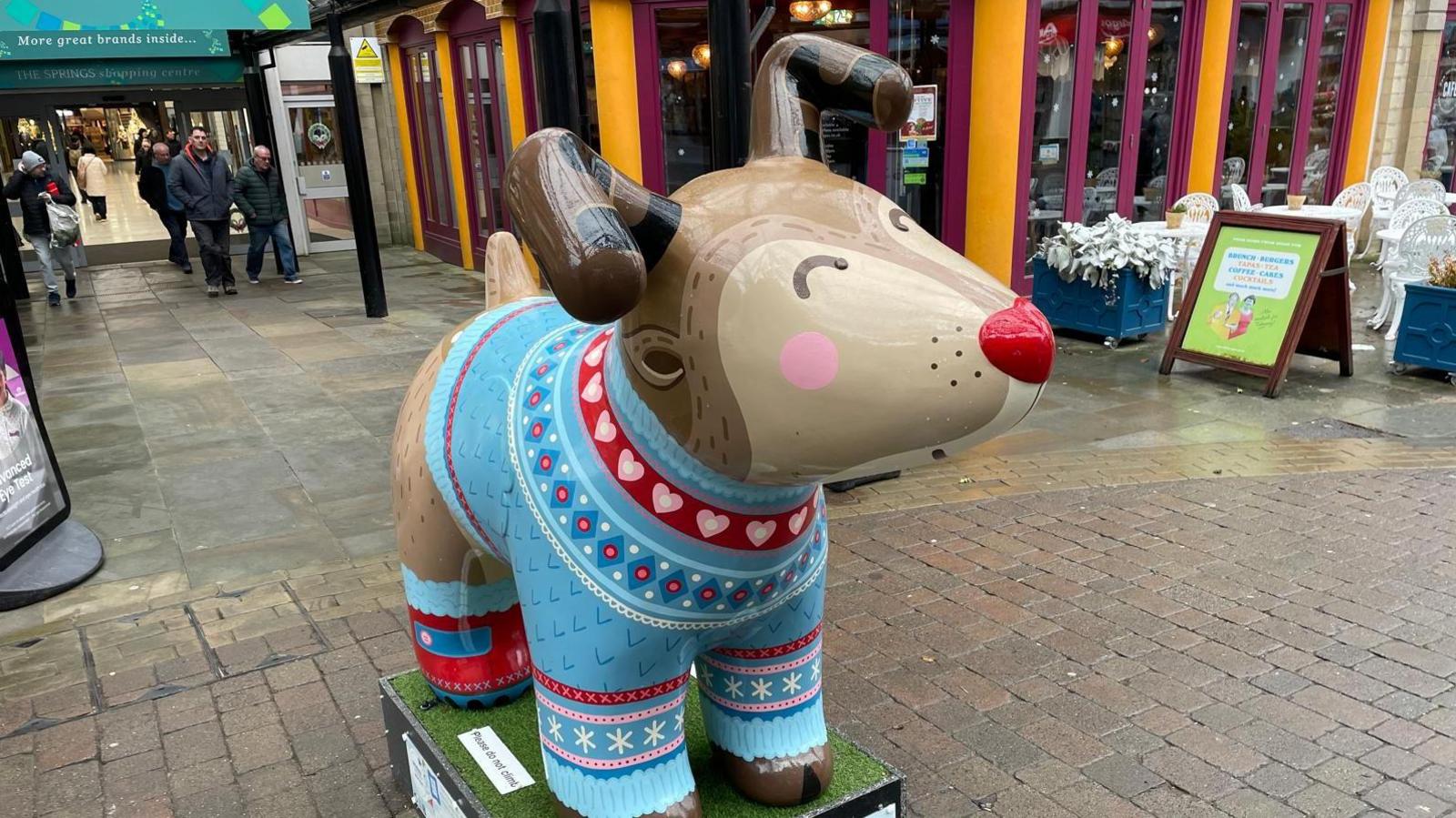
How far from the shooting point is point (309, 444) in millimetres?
5988

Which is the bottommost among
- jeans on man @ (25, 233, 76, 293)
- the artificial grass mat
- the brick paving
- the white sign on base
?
the brick paving

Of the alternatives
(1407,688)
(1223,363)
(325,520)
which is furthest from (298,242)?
(1407,688)

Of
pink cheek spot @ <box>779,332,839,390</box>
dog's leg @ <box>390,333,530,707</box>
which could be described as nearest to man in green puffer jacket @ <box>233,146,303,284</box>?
dog's leg @ <box>390,333,530,707</box>

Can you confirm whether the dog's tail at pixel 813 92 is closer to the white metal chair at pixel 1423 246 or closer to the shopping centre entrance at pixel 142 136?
the white metal chair at pixel 1423 246

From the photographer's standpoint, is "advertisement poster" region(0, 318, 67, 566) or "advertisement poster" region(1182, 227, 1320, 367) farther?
"advertisement poster" region(1182, 227, 1320, 367)

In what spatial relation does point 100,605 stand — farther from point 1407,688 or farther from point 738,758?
point 1407,688

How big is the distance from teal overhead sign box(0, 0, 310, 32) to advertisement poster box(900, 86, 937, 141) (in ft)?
16.6

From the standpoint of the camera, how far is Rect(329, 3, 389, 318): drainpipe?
29.7 ft

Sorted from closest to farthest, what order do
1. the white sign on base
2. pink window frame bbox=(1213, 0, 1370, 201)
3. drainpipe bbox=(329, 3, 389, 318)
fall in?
the white sign on base < drainpipe bbox=(329, 3, 389, 318) < pink window frame bbox=(1213, 0, 1370, 201)

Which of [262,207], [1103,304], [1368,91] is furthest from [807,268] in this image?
[1368,91]

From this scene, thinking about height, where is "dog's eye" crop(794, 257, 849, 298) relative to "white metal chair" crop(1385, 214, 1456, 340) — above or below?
above

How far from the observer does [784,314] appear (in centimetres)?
147

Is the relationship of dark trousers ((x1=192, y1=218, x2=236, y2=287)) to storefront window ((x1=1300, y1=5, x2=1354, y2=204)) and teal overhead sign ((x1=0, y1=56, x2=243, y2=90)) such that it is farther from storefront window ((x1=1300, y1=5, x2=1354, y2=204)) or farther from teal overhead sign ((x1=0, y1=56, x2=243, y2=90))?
storefront window ((x1=1300, y1=5, x2=1354, y2=204))

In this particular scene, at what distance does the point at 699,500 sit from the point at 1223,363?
6.04m
